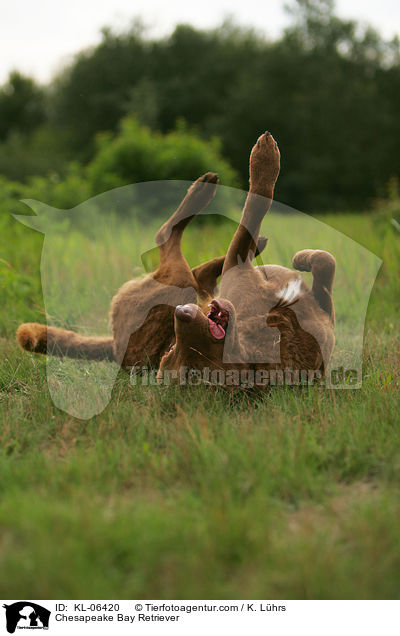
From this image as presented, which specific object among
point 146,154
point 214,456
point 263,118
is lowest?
point 214,456

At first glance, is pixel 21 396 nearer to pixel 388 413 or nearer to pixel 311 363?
pixel 311 363

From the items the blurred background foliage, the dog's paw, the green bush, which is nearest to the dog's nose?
the dog's paw

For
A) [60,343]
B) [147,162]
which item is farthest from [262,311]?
[147,162]

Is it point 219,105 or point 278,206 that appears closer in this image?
point 278,206

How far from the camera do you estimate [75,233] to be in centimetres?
669

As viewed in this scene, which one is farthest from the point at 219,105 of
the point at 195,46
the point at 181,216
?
the point at 181,216

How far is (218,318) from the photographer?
8.49ft

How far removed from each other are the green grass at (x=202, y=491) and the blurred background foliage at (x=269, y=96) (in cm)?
1472

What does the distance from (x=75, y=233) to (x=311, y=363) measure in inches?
179

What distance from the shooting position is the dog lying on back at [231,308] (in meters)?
2.62

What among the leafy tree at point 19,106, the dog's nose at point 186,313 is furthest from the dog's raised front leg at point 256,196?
the leafy tree at point 19,106

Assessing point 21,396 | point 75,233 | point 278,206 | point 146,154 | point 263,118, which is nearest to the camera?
point 21,396
